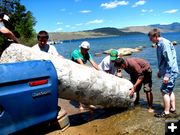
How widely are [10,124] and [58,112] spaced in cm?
135

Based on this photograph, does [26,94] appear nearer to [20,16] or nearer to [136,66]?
[136,66]

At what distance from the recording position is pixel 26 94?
5.89 meters

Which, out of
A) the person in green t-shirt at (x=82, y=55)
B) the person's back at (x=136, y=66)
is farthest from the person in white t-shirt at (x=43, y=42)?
the person's back at (x=136, y=66)

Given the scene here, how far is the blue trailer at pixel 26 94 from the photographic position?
570cm

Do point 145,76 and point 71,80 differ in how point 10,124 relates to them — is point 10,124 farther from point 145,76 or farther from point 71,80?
point 145,76

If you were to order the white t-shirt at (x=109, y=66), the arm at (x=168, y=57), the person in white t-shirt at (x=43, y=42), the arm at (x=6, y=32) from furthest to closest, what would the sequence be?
1. the white t-shirt at (x=109, y=66)
2. the person in white t-shirt at (x=43, y=42)
3. the arm at (x=168, y=57)
4. the arm at (x=6, y=32)

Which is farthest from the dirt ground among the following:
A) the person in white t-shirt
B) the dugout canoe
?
the person in white t-shirt

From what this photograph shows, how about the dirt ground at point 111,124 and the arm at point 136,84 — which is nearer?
the dirt ground at point 111,124

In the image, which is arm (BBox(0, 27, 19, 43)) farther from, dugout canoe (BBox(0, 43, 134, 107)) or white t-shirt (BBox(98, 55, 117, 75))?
white t-shirt (BBox(98, 55, 117, 75))

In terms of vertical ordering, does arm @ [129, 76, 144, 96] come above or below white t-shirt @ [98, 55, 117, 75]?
below

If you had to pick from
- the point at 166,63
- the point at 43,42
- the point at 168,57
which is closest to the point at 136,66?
the point at 166,63

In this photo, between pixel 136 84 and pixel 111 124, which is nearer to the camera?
pixel 111 124

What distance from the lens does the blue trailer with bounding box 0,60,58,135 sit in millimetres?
5695

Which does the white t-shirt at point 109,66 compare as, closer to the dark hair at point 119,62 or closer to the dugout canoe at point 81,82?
the dugout canoe at point 81,82
